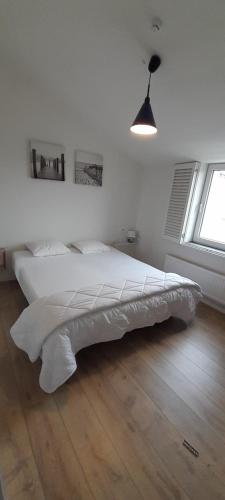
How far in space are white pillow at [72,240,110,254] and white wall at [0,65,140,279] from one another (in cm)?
21

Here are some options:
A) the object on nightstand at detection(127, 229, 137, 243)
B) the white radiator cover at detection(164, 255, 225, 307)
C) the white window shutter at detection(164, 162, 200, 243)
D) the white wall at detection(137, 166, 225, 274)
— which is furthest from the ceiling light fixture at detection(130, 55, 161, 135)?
the object on nightstand at detection(127, 229, 137, 243)

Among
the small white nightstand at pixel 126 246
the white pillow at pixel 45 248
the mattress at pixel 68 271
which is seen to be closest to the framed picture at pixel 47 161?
the white pillow at pixel 45 248

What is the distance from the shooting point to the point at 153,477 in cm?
111

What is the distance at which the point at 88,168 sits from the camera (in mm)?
3270

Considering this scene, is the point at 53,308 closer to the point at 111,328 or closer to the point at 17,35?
the point at 111,328

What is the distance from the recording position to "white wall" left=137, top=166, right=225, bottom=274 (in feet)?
10.9

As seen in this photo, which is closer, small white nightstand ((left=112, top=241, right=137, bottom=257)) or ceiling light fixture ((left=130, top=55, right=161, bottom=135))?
ceiling light fixture ((left=130, top=55, right=161, bottom=135))

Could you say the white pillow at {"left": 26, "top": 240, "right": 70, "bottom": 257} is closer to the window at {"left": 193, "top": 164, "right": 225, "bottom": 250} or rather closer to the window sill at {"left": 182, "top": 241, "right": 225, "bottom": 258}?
the window sill at {"left": 182, "top": 241, "right": 225, "bottom": 258}

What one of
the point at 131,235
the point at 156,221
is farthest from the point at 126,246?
the point at 156,221

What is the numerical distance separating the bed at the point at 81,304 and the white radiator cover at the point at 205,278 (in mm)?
519

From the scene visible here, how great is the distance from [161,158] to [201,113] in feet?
4.28

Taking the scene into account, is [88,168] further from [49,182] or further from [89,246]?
[89,246]

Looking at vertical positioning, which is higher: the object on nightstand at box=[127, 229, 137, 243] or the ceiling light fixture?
the ceiling light fixture

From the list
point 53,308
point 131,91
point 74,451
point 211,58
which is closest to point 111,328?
point 53,308
